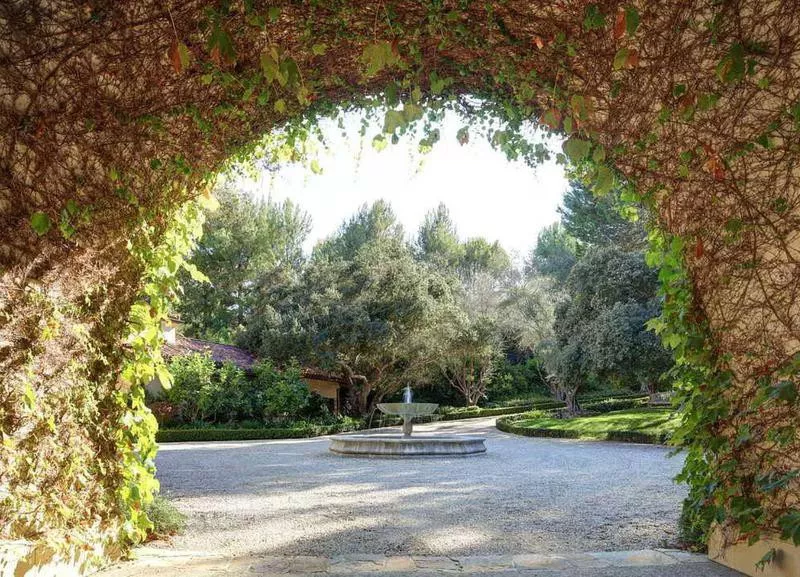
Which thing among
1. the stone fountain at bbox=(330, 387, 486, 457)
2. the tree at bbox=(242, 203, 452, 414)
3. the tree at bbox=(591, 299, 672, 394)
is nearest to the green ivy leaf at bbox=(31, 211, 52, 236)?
the stone fountain at bbox=(330, 387, 486, 457)

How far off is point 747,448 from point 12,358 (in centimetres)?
371

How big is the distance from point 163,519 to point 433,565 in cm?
199

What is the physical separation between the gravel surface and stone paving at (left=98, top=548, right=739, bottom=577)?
25cm

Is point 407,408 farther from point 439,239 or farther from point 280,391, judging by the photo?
point 439,239

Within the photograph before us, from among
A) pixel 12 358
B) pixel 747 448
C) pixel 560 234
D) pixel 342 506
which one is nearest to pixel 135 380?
pixel 12 358

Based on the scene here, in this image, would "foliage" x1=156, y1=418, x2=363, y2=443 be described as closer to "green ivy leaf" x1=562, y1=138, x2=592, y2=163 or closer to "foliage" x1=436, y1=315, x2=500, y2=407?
"foliage" x1=436, y1=315, x2=500, y2=407

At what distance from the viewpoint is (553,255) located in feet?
124

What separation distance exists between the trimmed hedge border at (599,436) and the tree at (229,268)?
13.5 metres

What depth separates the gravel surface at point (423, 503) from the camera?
4.27 m

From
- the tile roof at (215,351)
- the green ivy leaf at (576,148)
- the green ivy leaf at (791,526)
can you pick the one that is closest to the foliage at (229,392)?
the tile roof at (215,351)

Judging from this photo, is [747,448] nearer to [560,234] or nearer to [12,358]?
[12,358]

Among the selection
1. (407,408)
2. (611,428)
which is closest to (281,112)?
(407,408)

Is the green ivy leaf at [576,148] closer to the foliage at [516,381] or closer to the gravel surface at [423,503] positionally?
the gravel surface at [423,503]

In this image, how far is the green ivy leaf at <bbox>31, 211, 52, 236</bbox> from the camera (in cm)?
326
